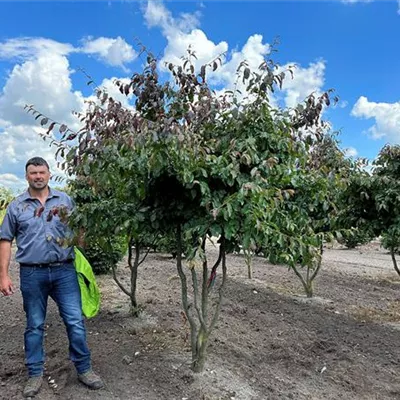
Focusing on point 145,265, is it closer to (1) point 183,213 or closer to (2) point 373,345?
(2) point 373,345

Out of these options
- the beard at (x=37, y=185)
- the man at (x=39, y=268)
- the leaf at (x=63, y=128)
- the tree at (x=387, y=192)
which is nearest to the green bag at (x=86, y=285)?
the man at (x=39, y=268)

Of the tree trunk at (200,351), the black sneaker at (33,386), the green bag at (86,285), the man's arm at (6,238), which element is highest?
the man's arm at (6,238)

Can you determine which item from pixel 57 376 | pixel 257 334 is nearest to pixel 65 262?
pixel 57 376

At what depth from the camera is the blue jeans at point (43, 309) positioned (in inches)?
127

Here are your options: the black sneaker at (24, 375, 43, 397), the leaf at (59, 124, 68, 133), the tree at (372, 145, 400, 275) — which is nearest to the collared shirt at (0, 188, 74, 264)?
the leaf at (59, 124, 68, 133)

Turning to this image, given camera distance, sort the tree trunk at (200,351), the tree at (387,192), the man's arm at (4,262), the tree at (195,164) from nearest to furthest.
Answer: the tree at (195,164) → the man's arm at (4,262) → the tree trunk at (200,351) → the tree at (387,192)

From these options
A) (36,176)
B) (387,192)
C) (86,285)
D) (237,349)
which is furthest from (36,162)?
(387,192)

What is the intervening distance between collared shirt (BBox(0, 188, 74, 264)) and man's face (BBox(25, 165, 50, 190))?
98 millimetres

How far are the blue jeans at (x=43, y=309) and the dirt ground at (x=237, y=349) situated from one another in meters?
0.23

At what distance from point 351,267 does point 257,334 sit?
7.03m

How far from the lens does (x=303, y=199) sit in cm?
401

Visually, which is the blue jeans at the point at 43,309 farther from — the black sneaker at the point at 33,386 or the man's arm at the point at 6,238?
the man's arm at the point at 6,238

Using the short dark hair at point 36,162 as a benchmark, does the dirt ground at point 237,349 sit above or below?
below

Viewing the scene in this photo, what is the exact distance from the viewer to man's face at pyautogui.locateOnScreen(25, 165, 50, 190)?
3270mm
